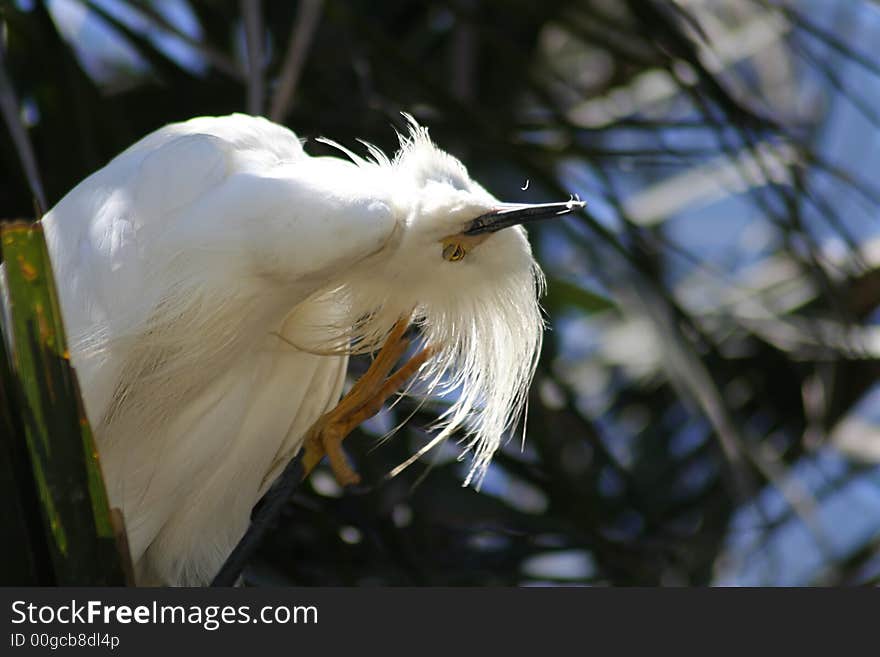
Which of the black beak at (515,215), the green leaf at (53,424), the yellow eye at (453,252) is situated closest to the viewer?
the green leaf at (53,424)

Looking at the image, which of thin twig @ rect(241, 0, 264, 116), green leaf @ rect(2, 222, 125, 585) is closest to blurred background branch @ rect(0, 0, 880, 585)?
thin twig @ rect(241, 0, 264, 116)

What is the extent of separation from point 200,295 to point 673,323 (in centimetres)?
59

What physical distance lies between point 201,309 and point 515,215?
339 mm

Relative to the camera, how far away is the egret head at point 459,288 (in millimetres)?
1305

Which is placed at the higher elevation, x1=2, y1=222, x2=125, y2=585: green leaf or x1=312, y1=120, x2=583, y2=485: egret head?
x1=312, y1=120, x2=583, y2=485: egret head

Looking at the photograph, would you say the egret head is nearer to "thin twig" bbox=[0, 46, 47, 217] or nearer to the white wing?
the white wing

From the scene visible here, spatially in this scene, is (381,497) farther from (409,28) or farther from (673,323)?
(409,28)

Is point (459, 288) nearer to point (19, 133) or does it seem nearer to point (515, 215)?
point (515, 215)

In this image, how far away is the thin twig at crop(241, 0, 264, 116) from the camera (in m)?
1.39

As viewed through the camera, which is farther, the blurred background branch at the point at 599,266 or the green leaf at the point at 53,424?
the blurred background branch at the point at 599,266

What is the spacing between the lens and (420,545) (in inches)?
65.6

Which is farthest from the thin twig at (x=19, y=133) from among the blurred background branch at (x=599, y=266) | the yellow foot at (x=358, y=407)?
the yellow foot at (x=358, y=407)

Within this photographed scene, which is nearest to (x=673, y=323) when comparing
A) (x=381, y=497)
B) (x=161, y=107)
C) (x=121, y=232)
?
(x=381, y=497)

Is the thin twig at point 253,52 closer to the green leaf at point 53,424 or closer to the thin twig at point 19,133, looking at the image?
the thin twig at point 19,133
